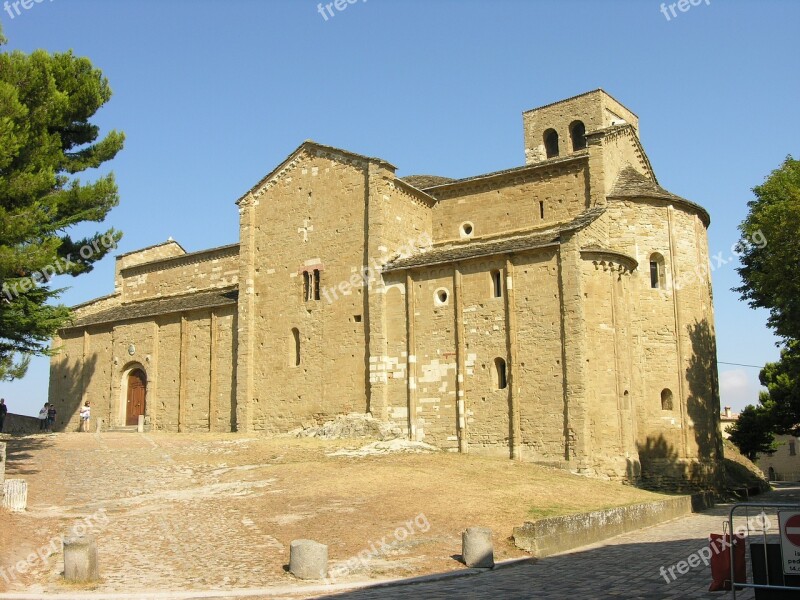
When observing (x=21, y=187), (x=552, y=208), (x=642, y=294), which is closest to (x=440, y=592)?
(x=21, y=187)

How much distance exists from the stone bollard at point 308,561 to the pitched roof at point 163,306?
23.3 m

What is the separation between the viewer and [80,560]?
12.1m

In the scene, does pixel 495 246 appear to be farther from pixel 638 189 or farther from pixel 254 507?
pixel 254 507

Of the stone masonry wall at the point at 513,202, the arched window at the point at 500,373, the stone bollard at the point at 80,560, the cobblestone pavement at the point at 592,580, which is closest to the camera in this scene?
the cobblestone pavement at the point at 592,580

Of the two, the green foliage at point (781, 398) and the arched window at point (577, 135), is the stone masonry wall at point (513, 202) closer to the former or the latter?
the arched window at point (577, 135)

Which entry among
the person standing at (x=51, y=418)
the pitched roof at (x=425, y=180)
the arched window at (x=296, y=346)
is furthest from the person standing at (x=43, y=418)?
the pitched roof at (x=425, y=180)

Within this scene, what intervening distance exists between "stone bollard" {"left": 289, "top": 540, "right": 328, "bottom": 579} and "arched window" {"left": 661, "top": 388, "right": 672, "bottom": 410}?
1956cm

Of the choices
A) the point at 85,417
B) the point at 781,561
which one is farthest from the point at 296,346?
the point at 781,561

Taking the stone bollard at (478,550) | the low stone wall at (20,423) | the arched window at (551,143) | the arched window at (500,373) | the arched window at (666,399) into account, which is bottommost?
the stone bollard at (478,550)

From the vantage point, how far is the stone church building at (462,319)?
27.0 m

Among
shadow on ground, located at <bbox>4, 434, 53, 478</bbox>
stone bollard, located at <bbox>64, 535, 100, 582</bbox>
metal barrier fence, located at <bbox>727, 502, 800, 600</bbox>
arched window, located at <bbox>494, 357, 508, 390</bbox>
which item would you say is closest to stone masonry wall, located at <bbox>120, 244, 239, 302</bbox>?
shadow on ground, located at <bbox>4, 434, 53, 478</bbox>

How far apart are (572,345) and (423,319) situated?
6.23m

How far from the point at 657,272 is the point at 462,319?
7922mm

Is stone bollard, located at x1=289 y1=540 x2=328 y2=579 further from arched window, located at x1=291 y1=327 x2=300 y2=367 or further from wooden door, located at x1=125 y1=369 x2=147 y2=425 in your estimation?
wooden door, located at x1=125 y1=369 x2=147 y2=425
